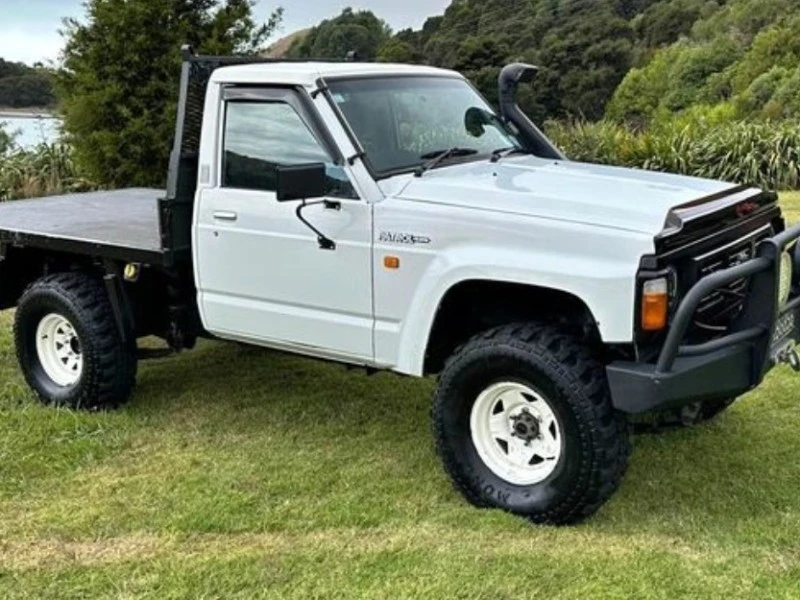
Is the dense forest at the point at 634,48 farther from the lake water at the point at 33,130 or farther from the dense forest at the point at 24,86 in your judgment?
the dense forest at the point at 24,86

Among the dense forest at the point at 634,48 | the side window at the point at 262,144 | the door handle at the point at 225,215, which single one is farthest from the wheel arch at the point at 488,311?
the dense forest at the point at 634,48

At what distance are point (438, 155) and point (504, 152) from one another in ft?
1.50

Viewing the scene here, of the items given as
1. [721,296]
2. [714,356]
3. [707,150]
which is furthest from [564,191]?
[707,150]

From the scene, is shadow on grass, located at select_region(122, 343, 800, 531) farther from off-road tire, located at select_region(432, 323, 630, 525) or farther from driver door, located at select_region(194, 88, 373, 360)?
driver door, located at select_region(194, 88, 373, 360)

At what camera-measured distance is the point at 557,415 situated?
400 centimetres

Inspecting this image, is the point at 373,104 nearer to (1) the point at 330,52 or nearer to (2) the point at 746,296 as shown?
(2) the point at 746,296

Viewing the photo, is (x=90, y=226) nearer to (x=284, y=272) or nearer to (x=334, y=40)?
(x=284, y=272)

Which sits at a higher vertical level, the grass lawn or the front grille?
the front grille

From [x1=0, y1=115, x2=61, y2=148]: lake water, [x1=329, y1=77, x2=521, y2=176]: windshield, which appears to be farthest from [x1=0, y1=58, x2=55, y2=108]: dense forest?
[x1=329, y1=77, x2=521, y2=176]: windshield

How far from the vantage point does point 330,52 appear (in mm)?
8180

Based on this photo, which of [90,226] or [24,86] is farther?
[24,86]

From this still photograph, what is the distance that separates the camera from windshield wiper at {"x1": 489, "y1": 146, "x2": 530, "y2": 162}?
5.00m

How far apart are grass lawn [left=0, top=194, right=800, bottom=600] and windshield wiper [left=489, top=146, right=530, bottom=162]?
1486mm

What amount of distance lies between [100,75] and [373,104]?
8.28 m
